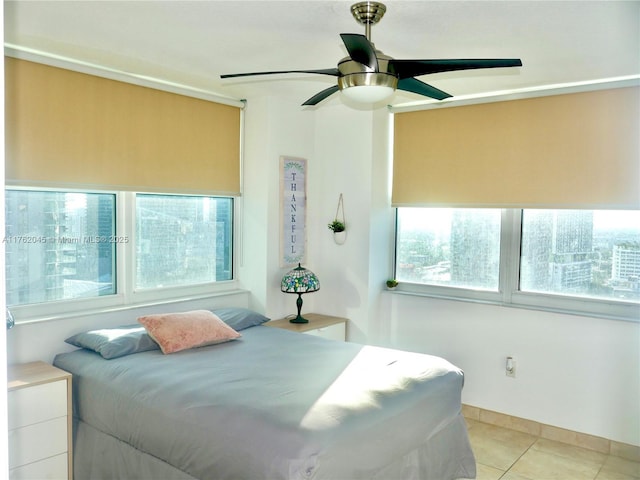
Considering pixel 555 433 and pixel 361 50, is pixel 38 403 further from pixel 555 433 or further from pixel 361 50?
pixel 555 433

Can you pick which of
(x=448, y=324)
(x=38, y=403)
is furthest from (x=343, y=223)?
(x=38, y=403)

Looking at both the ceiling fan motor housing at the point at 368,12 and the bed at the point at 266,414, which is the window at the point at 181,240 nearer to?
the bed at the point at 266,414

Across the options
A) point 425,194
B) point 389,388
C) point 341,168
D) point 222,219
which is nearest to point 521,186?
point 425,194

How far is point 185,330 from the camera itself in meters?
3.28

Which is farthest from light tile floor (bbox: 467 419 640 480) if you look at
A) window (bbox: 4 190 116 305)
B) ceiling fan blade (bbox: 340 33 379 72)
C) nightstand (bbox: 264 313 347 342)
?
window (bbox: 4 190 116 305)

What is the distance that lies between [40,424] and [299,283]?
202 cm

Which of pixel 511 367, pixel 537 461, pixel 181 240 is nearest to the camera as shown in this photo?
pixel 537 461

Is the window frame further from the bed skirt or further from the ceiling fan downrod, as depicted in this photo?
the ceiling fan downrod

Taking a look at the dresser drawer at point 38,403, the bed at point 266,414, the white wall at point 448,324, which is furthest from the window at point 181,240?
the dresser drawer at point 38,403

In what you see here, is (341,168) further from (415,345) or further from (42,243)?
(42,243)

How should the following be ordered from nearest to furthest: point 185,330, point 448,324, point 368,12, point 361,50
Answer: point 361,50
point 368,12
point 185,330
point 448,324

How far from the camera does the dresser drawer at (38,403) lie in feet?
8.62

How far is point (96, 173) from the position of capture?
347cm

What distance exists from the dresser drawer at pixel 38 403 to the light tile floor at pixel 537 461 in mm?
2369
